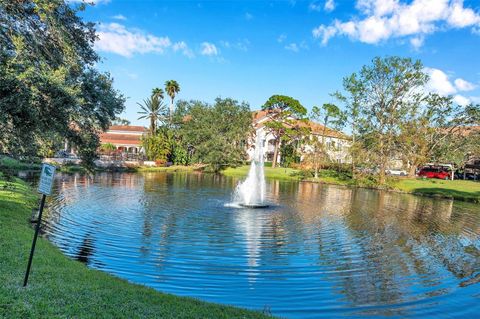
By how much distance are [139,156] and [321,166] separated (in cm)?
3446

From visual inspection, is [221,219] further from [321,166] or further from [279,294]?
[321,166]

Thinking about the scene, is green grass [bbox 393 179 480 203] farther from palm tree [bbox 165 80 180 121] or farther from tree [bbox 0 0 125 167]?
palm tree [bbox 165 80 180 121]

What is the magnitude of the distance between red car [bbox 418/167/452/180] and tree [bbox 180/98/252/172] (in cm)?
3455

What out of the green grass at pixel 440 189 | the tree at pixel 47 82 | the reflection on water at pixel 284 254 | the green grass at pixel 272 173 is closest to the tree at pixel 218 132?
the green grass at pixel 272 173

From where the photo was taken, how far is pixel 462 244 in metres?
19.4

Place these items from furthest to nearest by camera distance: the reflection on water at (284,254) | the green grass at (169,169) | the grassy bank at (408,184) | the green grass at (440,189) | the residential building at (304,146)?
the residential building at (304,146)
the green grass at (169,169)
the grassy bank at (408,184)
the green grass at (440,189)
the reflection on water at (284,254)

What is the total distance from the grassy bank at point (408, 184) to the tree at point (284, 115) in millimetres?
10248

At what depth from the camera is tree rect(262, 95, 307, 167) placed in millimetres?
72812

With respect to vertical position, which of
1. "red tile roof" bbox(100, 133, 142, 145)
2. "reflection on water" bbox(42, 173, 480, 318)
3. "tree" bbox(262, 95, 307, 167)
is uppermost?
"tree" bbox(262, 95, 307, 167)

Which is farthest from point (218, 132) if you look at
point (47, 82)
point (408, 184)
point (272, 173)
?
point (47, 82)

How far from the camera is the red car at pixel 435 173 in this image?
225ft

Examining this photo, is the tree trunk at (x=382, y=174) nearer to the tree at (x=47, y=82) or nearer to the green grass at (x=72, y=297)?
the tree at (x=47, y=82)

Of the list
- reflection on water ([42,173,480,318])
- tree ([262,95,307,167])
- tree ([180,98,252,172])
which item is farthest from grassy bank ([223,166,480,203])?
reflection on water ([42,173,480,318])

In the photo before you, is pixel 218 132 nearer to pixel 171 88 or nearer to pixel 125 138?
pixel 171 88
